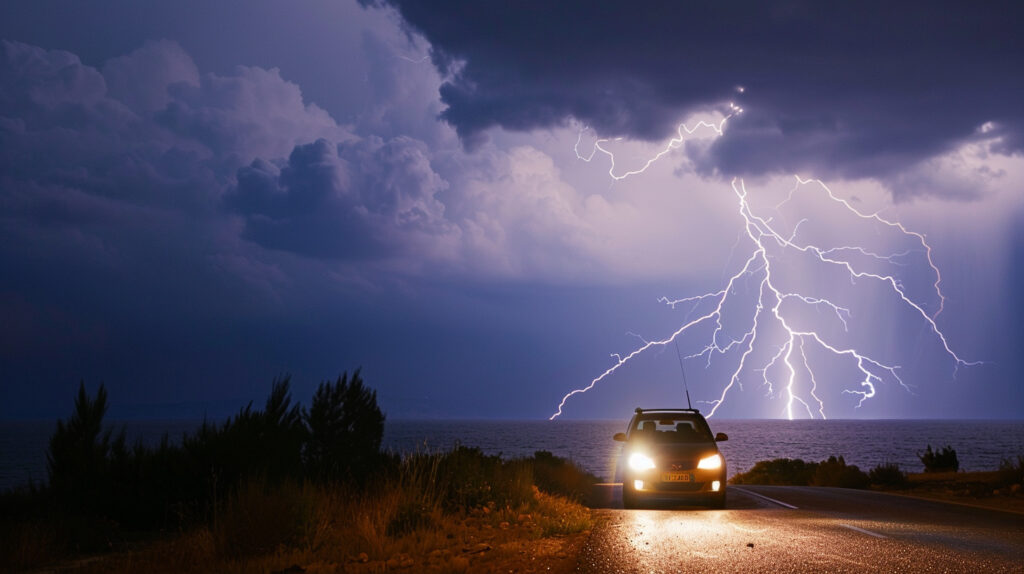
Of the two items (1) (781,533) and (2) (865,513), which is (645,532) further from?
(2) (865,513)

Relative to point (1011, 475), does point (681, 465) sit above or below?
above

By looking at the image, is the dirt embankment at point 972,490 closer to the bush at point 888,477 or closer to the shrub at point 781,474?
the bush at point 888,477

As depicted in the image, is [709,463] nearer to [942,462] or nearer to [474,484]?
[474,484]

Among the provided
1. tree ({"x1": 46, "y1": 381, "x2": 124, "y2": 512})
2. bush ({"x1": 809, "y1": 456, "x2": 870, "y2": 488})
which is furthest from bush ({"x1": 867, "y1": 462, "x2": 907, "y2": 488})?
tree ({"x1": 46, "y1": 381, "x2": 124, "y2": 512})

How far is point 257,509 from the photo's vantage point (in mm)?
7973

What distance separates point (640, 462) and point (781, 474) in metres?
25.0

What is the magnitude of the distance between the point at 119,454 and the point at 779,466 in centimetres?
3093

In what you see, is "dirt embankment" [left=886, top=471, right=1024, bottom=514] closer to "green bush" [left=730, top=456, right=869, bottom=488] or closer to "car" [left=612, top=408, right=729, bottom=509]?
"green bush" [left=730, top=456, right=869, bottom=488]

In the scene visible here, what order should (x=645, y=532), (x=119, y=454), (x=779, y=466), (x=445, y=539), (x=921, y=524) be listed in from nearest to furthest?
1. (x=445, y=539)
2. (x=645, y=532)
3. (x=921, y=524)
4. (x=119, y=454)
5. (x=779, y=466)

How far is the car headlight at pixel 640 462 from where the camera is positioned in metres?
12.2

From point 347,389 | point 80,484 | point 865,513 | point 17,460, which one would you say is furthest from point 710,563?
point 17,460

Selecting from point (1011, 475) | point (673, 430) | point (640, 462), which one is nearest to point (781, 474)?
point (1011, 475)

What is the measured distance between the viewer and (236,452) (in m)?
13.3

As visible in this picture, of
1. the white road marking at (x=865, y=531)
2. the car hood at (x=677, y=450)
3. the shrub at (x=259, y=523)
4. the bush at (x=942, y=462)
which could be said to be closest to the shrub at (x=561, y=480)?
the car hood at (x=677, y=450)
